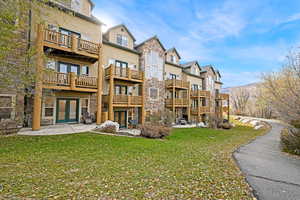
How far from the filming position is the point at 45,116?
1174 cm

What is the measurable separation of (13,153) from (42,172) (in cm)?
264

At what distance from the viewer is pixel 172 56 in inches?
915

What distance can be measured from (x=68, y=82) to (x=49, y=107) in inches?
114

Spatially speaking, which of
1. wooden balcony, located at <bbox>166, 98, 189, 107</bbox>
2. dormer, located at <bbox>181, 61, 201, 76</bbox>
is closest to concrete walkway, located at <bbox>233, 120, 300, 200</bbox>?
wooden balcony, located at <bbox>166, 98, 189, 107</bbox>

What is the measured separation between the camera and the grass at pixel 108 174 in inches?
138

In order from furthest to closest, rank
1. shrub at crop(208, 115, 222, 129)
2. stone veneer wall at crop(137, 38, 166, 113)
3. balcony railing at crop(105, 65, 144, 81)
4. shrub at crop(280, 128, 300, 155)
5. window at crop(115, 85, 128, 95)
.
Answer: shrub at crop(208, 115, 222, 129) → stone veneer wall at crop(137, 38, 166, 113) → window at crop(115, 85, 128, 95) → balcony railing at crop(105, 65, 144, 81) → shrub at crop(280, 128, 300, 155)

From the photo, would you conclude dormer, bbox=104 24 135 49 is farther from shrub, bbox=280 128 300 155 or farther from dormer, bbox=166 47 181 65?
shrub, bbox=280 128 300 155

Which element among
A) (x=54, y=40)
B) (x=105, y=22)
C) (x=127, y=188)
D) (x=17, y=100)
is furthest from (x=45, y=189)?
(x=105, y=22)

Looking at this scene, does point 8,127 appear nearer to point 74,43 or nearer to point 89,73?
point 74,43

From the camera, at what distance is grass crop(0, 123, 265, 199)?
350 cm

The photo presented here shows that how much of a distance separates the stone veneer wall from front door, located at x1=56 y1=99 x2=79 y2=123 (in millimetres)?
8256

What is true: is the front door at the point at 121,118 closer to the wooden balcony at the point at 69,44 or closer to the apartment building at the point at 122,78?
the apartment building at the point at 122,78

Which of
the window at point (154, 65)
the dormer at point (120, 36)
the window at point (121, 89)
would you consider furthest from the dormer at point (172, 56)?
the window at point (121, 89)

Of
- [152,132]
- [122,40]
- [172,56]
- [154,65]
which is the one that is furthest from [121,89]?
[172,56]
